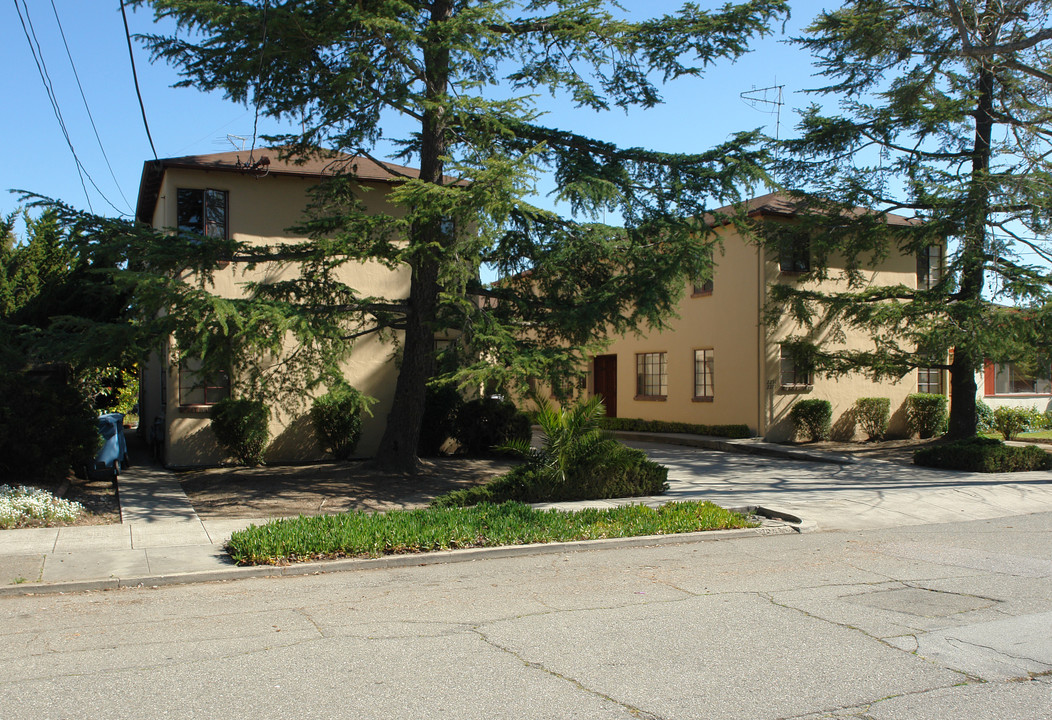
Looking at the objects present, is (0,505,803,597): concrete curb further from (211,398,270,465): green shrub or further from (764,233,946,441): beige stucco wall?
(764,233,946,441): beige stucco wall

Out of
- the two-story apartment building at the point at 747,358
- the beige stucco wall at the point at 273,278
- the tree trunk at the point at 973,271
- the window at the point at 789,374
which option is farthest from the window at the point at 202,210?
the tree trunk at the point at 973,271

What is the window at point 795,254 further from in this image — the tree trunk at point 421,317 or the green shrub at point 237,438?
the green shrub at point 237,438

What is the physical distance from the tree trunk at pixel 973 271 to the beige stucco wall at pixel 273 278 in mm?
12152

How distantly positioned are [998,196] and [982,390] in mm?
11826

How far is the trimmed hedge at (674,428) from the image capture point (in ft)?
69.4


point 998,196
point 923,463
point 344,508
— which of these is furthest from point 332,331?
point 998,196

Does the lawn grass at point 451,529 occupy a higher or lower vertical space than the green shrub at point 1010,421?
lower

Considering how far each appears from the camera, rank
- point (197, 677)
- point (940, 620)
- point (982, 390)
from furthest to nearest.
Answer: point (982, 390) < point (940, 620) < point (197, 677)

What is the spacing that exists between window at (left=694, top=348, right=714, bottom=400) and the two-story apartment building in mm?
29

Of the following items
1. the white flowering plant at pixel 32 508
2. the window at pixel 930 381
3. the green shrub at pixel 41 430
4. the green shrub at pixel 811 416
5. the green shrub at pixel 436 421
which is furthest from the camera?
the window at pixel 930 381

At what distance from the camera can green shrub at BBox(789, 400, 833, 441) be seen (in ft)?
69.0

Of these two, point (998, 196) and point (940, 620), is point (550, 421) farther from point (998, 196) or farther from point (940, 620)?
point (998, 196)

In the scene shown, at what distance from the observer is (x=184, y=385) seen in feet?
53.0

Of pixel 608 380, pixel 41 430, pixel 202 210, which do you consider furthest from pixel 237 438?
pixel 608 380
